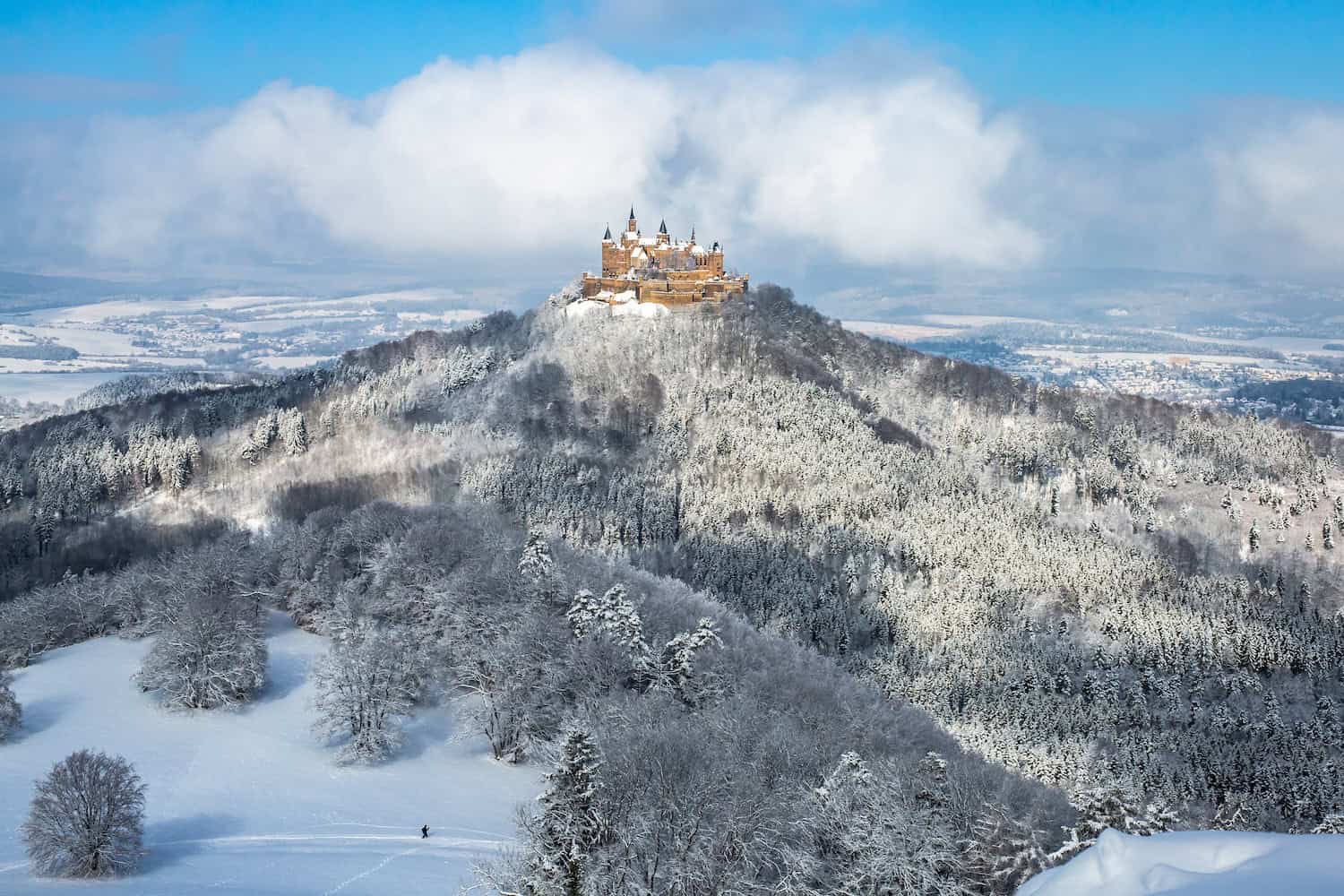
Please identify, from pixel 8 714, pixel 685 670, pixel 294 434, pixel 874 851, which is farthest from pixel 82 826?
pixel 294 434

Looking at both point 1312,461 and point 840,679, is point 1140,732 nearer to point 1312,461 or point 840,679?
point 840,679

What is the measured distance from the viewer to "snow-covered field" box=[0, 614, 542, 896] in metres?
39.6

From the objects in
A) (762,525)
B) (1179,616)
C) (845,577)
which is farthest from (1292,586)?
(762,525)

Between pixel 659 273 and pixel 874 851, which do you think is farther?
pixel 659 273

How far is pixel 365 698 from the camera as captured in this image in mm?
53344

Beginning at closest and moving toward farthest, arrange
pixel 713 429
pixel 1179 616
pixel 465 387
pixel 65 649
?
1. pixel 65 649
2. pixel 1179 616
3. pixel 713 429
4. pixel 465 387

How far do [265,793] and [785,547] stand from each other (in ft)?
227

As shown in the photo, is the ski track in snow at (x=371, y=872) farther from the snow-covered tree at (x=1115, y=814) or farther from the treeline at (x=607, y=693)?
the snow-covered tree at (x=1115, y=814)

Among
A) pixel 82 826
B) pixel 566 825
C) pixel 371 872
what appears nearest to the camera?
pixel 566 825

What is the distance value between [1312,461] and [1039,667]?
6775 centimetres

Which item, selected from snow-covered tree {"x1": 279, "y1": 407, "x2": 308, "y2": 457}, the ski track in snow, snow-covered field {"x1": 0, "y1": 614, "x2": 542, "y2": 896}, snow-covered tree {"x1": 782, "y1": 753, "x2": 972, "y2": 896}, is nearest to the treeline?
snow-covered tree {"x1": 782, "y1": 753, "x2": 972, "y2": 896}

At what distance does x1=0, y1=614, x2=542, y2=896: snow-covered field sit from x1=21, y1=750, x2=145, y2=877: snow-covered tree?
0.82 meters

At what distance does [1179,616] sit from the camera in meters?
99.3

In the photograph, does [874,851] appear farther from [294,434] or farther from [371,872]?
[294,434]
